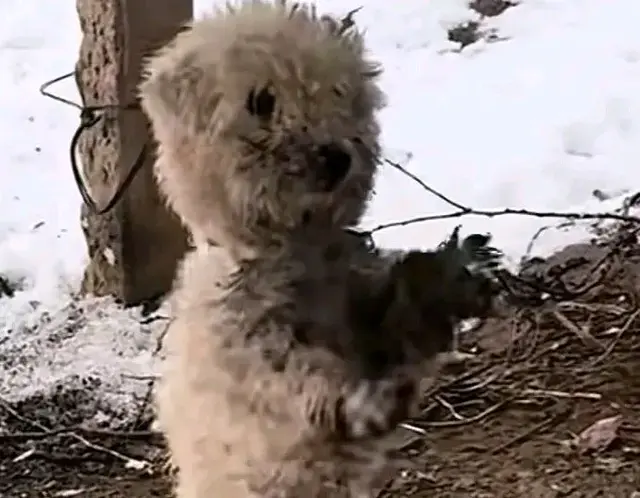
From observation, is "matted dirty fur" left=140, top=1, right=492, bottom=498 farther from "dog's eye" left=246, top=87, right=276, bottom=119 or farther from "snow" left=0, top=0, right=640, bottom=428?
"snow" left=0, top=0, right=640, bottom=428

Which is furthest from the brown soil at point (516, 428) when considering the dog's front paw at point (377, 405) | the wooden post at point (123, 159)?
the dog's front paw at point (377, 405)

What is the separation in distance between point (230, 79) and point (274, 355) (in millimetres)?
342

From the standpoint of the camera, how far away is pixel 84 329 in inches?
140

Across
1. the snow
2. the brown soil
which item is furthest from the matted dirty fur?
the snow

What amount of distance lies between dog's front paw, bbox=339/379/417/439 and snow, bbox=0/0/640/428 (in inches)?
63.5

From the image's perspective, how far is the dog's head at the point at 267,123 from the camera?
174 centimetres

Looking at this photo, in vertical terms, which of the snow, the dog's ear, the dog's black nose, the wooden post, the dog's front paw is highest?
the dog's ear

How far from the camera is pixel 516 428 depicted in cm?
294

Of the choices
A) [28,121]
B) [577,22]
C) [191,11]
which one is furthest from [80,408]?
[577,22]

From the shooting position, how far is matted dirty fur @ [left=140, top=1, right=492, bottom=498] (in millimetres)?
1692

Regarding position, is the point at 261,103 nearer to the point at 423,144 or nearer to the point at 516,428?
the point at 516,428

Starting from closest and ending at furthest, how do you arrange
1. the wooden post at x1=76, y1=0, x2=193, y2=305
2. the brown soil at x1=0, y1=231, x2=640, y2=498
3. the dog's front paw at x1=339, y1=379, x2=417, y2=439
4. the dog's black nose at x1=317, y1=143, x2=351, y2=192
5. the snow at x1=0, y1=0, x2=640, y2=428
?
the dog's front paw at x1=339, y1=379, x2=417, y2=439 → the dog's black nose at x1=317, y1=143, x2=351, y2=192 → the brown soil at x1=0, y1=231, x2=640, y2=498 → the wooden post at x1=76, y1=0, x2=193, y2=305 → the snow at x1=0, y1=0, x2=640, y2=428

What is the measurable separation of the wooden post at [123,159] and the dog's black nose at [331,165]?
1.63 meters

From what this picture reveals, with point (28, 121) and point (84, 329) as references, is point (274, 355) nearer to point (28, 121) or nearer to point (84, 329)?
point (84, 329)
